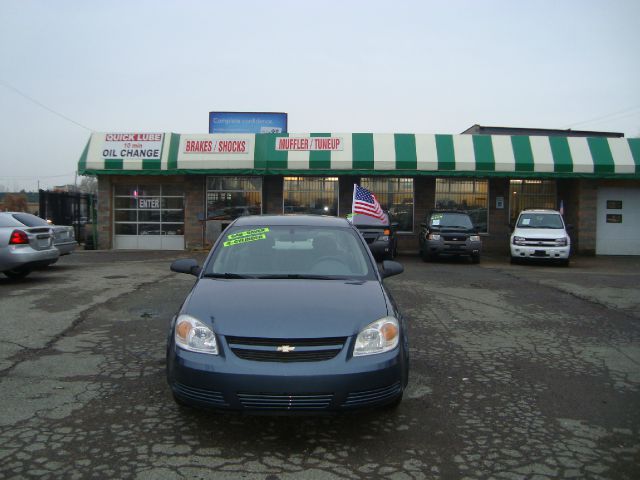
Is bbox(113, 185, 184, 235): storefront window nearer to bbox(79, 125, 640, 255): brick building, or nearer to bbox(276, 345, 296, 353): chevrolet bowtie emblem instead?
bbox(79, 125, 640, 255): brick building

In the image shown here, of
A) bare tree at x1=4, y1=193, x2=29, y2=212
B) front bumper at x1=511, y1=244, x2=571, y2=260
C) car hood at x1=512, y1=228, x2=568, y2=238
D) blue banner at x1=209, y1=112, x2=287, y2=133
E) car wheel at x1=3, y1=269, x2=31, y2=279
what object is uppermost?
blue banner at x1=209, y1=112, x2=287, y2=133

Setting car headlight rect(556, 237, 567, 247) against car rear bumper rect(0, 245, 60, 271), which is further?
car headlight rect(556, 237, 567, 247)

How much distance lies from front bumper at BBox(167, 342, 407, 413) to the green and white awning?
1609 centimetres

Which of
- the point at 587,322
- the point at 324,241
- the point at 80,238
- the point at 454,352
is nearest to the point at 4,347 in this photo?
the point at 324,241

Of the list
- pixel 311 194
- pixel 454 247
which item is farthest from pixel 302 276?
pixel 311 194

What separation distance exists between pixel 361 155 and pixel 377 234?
178 inches

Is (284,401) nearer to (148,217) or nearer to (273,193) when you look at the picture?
(273,193)

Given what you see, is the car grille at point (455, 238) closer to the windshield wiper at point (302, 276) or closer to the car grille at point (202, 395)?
the windshield wiper at point (302, 276)

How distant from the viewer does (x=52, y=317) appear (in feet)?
24.9

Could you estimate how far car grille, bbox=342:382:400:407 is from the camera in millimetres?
3438

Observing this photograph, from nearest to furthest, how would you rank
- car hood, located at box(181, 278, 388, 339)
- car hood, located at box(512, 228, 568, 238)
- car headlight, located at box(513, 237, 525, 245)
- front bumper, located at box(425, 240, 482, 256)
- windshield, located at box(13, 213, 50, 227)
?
car hood, located at box(181, 278, 388, 339) < windshield, located at box(13, 213, 50, 227) < car hood, located at box(512, 228, 568, 238) < car headlight, located at box(513, 237, 525, 245) < front bumper, located at box(425, 240, 482, 256)

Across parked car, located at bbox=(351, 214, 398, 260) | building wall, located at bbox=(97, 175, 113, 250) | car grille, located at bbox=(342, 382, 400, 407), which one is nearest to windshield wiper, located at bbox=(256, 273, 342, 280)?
car grille, located at bbox=(342, 382, 400, 407)

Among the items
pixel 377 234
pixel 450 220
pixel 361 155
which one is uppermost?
pixel 361 155

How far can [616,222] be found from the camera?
20.6m
